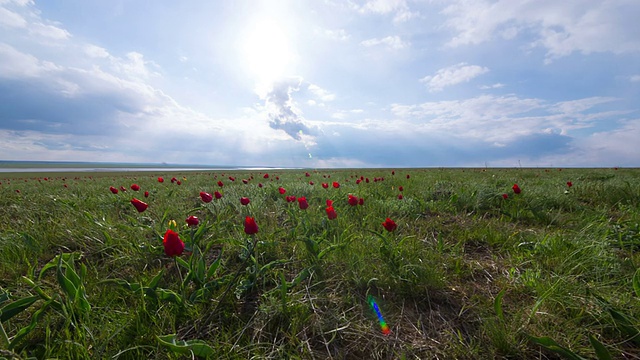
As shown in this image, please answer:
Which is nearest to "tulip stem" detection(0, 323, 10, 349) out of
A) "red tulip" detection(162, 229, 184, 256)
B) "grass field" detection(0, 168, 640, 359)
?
"grass field" detection(0, 168, 640, 359)

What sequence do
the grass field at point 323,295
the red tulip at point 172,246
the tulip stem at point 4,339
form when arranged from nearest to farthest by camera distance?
the tulip stem at point 4,339
the grass field at point 323,295
the red tulip at point 172,246

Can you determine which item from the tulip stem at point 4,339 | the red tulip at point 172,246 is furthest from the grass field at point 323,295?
the red tulip at point 172,246

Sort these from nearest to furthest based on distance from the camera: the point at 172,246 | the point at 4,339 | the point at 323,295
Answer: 1. the point at 4,339
2. the point at 172,246
3. the point at 323,295

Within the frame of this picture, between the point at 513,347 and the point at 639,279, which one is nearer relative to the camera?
the point at 513,347

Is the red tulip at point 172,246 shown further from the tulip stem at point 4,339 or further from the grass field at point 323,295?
the tulip stem at point 4,339

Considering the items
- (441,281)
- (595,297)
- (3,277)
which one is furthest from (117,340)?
(595,297)

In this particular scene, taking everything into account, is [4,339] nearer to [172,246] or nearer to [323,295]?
[172,246]

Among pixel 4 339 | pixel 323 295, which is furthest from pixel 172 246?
pixel 323 295

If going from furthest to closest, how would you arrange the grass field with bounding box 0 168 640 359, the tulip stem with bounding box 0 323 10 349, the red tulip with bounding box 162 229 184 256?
the red tulip with bounding box 162 229 184 256
the grass field with bounding box 0 168 640 359
the tulip stem with bounding box 0 323 10 349

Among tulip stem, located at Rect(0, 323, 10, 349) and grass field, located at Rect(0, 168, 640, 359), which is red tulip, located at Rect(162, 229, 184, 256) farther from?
tulip stem, located at Rect(0, 323, 10, 349)

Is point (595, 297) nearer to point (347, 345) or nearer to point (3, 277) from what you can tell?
point (347, 345)

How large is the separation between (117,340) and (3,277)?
1595mm

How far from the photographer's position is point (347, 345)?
1.41 m

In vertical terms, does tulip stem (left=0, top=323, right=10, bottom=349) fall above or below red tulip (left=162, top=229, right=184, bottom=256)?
below
